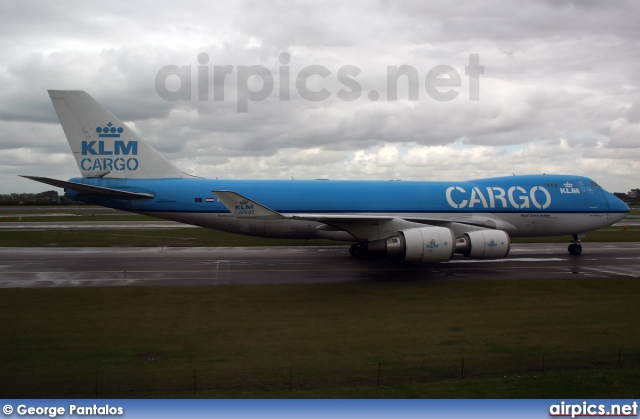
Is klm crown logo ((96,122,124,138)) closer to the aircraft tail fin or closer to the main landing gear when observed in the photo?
the aircraft tail fin

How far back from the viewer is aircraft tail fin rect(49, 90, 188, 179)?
27281mm

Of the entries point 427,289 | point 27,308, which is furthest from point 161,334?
point 427,289

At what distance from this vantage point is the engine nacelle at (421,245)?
22.1 metres

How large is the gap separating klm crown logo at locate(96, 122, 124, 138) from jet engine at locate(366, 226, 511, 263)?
15221 millimetres

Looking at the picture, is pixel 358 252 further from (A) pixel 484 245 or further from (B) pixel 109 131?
(B) pixel 109 131

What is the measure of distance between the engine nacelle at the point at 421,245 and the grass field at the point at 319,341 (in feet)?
6.86

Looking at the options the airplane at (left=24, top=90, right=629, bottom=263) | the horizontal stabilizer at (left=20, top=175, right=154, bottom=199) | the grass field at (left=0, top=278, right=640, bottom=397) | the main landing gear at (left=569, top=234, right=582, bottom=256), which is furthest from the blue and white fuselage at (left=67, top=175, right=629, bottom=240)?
the grass field at (left=0, top=278, right=640, bottom=397)

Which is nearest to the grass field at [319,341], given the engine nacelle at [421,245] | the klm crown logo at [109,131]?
the engine nacelle at [421,245]

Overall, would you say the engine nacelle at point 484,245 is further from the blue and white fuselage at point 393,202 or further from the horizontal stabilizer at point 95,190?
the horizontal stabilizer at point 95,190

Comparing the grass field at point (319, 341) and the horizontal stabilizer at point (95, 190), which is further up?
the horizontal stabilizer at point (95, 190)

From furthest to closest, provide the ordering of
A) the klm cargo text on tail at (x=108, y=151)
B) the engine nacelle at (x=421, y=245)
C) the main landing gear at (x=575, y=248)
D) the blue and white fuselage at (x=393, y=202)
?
the main landing gear at (x=575, y=248), the blue and white fuselage at (x=393, y=202), the klm cargo text on tail at (x=108, y=151), the engine nacelle at (x=421, y=245)

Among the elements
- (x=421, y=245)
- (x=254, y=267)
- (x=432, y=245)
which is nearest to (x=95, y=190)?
(x=254, y=267)

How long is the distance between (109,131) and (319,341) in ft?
65.9

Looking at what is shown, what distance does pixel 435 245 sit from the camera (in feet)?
72.9
